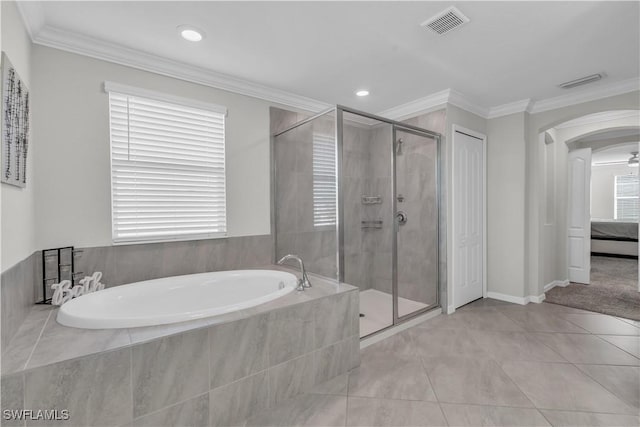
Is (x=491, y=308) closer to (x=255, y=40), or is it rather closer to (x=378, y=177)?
(x=378, y=177)

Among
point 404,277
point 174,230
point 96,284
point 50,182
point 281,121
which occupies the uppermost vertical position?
point 281,121

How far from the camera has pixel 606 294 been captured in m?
4.11

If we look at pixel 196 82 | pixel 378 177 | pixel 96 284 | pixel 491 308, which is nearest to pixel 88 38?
pixel 196 82

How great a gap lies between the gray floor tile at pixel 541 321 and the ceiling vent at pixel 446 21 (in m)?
2.84

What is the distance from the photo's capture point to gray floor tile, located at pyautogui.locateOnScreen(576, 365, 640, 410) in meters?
1.94

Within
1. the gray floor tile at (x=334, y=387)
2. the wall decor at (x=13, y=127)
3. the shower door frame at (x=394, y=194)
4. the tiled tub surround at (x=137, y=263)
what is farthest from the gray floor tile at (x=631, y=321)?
the wall decor at (x=13, y=127)

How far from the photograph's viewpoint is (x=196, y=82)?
278 centimetres

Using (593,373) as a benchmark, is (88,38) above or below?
above

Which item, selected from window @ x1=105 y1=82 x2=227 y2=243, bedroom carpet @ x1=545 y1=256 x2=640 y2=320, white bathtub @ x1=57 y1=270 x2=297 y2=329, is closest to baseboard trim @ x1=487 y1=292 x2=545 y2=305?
bedroom carpet @ x1=545 y1=256 x2=640 y2=320

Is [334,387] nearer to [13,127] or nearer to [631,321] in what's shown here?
[13,127]

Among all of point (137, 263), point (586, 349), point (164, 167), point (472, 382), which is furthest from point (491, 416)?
point (164, 167)

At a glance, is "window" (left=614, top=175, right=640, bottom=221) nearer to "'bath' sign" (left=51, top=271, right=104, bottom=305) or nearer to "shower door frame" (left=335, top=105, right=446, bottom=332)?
"shower door frame" (left=335, top=105, right=446, bottom=332)

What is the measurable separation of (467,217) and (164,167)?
3.35 meters

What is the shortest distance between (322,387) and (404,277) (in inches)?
68.3
